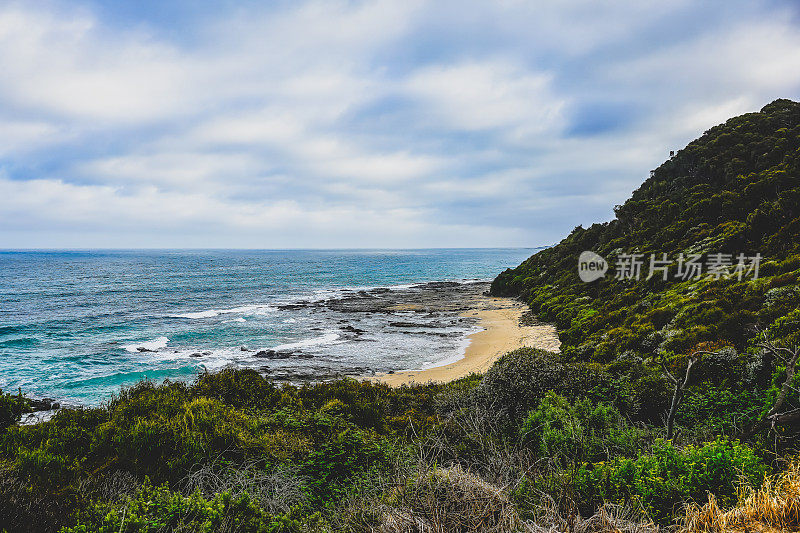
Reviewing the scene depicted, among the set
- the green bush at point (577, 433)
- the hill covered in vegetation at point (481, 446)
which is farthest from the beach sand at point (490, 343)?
the green bush at point (577, 433)

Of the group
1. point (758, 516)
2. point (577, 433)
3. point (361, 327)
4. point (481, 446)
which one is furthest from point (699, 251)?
point (758, 516)

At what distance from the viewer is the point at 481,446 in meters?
6.41

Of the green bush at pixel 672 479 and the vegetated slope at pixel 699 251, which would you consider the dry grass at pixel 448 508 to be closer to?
the green bush at pixel 672 479

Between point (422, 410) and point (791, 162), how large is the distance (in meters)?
31.1

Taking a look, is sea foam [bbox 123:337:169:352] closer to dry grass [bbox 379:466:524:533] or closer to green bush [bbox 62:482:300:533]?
green bush [bbox 62:482:300:533]

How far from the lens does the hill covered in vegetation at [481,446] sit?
3.67 meters

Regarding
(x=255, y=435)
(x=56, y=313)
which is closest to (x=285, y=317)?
(x=56, y=313)

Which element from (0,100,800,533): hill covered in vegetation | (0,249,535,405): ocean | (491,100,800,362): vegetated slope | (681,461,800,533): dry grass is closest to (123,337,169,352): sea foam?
(0,249,535,405): ocean

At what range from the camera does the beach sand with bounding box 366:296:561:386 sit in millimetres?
18084

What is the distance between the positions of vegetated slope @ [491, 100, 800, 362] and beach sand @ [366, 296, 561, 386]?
1.63 meters

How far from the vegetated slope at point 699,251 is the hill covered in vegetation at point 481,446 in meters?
0.17

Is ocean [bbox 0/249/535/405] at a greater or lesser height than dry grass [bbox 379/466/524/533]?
lesser

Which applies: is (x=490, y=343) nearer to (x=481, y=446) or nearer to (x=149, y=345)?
(x=481, y=446)

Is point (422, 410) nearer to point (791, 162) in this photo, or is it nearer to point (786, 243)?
point (786, 243)
